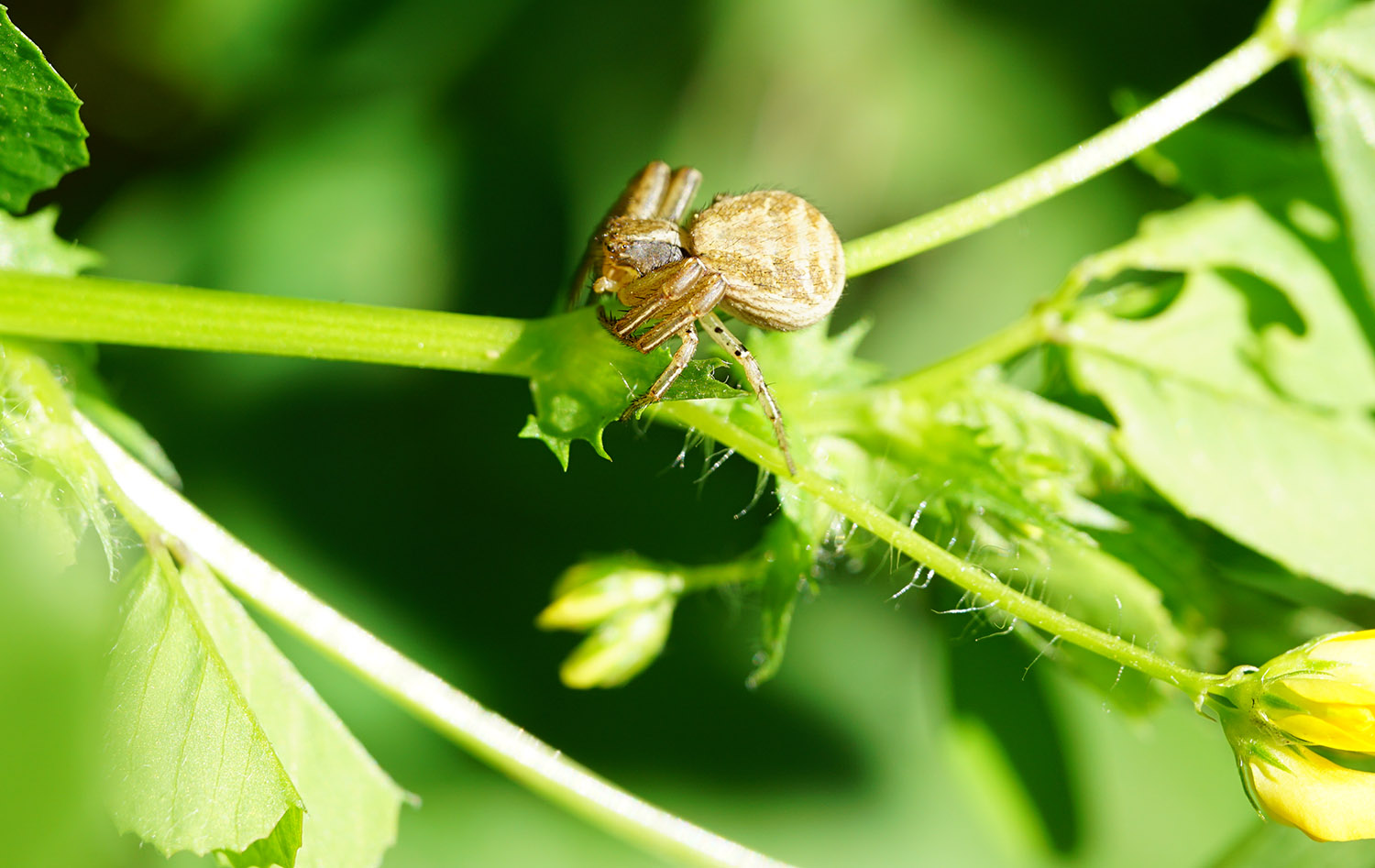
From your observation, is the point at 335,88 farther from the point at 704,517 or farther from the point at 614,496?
the point at 704,517

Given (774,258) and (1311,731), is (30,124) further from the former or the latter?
(1311,731)

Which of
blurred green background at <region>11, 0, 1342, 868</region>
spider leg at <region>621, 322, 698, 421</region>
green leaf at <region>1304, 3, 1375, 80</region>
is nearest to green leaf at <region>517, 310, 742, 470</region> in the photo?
spider leg at <region>621, 322, 698, 421</region>

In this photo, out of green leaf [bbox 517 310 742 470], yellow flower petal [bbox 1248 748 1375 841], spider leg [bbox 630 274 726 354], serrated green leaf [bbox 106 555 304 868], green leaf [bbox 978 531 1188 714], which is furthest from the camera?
green leaf [bbox 978 531 1188 714]

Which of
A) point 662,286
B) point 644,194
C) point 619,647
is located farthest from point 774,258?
point 619,647

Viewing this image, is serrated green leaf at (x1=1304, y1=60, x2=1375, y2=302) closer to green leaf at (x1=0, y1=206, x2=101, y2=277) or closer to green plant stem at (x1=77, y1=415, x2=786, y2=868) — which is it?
green plant stem at (x1=77, y1=415, x2=786, y2=868)

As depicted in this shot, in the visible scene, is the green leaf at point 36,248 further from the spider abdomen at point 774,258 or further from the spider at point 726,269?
the spider abdomen at point 774,258

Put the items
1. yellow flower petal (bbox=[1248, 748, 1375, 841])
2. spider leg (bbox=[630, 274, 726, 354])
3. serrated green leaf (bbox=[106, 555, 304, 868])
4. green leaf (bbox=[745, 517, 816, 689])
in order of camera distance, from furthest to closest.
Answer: spider leg (bbox=[630, 274, 726, 354])
green leaf (bbox=[745, 517, 816, 689])
serrated green leaf (bbox=[106, 555, 304, 868])
yellow flower petal (bbox=[1248, 748, 1375, 841])
